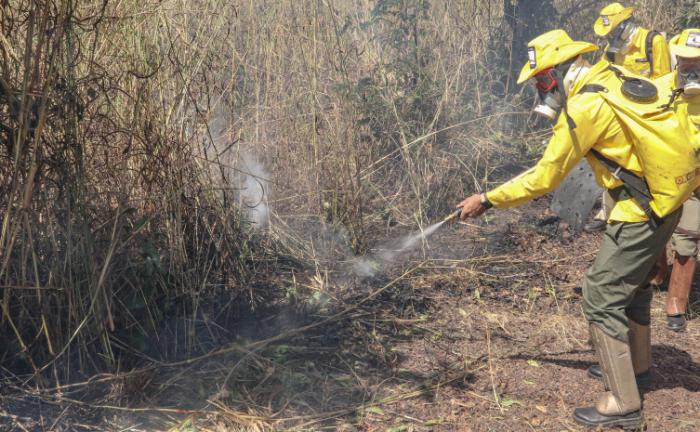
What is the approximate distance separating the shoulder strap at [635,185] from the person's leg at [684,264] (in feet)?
4.81

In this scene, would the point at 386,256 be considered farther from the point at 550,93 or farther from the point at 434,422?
the point at 550,93

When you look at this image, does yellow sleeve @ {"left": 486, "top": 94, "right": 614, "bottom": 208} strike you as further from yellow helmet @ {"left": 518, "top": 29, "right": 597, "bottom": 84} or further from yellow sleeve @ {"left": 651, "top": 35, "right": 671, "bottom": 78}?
yellow sleeve @ {"left": 651, "top": 35, "right": 671, "bottom": 78}

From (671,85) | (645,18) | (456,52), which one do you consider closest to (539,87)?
(671,85)

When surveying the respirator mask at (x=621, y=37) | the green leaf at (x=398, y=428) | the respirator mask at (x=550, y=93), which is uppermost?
the respirator mask at (x=621, y=37)

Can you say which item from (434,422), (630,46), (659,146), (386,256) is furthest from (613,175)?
(630,46)

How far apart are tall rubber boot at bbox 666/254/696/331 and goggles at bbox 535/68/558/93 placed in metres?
1.94

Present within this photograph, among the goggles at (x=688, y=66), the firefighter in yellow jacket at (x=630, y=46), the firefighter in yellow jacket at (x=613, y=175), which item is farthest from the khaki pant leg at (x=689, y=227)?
the firefighter in yellow jacket at (x=613, y=175)

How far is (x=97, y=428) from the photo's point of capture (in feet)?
10.8

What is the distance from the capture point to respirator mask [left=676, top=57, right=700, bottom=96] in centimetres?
342

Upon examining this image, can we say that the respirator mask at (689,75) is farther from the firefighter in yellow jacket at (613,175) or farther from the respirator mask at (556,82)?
the respirator mask at (556,82)

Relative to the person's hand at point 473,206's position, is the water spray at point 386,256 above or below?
below

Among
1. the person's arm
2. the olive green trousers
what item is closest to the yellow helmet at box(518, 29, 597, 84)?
the person's arm

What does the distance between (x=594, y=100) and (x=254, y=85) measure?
2.80 m

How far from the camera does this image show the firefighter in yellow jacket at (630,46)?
533cm
